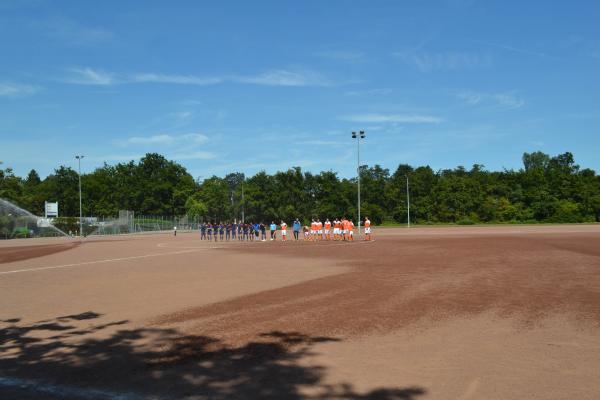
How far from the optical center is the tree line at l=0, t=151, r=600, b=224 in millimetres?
89750

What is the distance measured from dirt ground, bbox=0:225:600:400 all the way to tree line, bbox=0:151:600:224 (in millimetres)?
74686

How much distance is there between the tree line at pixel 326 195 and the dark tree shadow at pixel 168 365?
78561 mm

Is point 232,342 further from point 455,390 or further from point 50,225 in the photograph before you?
point 50,225

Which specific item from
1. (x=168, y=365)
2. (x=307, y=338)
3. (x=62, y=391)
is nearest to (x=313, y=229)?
(x=307, y=338)

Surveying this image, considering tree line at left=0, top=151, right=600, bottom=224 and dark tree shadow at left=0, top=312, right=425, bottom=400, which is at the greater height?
tree line at left=0, top=151, right=600, bottom=224

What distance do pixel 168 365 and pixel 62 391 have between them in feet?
4.20

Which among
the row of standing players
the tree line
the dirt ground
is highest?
the tree line

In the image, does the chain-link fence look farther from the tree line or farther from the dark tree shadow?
the dark tree shadow

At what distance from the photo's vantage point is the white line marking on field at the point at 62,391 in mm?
5199

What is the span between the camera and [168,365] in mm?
6270

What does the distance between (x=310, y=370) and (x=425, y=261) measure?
14.3 m

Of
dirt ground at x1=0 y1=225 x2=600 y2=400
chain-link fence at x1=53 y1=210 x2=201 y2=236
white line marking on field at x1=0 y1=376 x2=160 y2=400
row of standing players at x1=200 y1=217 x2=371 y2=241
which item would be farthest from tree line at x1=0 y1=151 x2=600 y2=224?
white line marking on field at x1=0 y1=376 x2=160 y2=400

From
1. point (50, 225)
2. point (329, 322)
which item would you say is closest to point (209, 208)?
point (50, 225)

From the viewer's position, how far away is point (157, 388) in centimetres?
545
